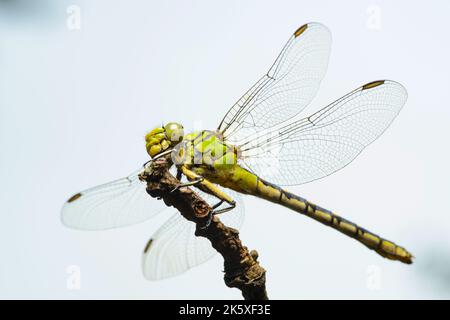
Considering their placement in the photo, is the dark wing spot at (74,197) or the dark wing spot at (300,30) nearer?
the dark wing spot at (74,197)

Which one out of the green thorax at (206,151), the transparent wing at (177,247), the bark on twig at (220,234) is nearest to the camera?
the bark on twig at (220,234)

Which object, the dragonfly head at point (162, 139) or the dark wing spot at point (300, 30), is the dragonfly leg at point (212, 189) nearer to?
the dragonfly head at point (162, 139)

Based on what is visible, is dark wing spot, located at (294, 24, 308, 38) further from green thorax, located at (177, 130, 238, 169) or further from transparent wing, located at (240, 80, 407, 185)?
green thorax, located at (177, 130, 238, 169)

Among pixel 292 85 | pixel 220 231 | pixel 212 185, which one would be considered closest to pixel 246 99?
pixel 292 85

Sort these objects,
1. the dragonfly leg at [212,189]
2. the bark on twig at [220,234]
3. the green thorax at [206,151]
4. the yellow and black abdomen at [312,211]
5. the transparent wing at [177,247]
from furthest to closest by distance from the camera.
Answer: the transparent wing at [177,247]
the yellow and black abdomen at [312,211]
the green thorax at [206,151]
the dragonfly leg at [212,189]
the bark on twig at [220,234]

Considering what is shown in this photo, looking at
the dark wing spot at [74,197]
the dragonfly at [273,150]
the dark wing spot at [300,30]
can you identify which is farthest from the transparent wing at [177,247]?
the dark wing spot at [300,30]
